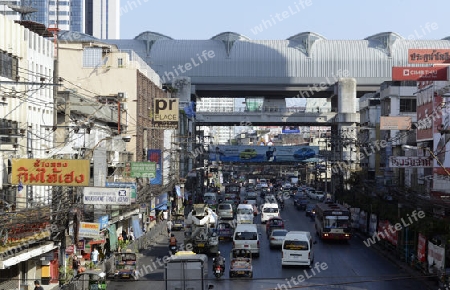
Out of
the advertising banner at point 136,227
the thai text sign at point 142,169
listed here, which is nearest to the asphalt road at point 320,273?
the advertising banner at point 136,227

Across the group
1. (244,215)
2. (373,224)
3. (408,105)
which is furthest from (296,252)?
(408,105)

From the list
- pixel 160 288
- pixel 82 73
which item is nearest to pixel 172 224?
pixel 82 73

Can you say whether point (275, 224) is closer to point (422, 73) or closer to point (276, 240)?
point (276, 240)

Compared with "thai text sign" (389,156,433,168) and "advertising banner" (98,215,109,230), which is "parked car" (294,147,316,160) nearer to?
"thai text sign" (389,156,433,168)

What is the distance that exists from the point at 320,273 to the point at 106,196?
1174cm

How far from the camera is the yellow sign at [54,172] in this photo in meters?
31.2

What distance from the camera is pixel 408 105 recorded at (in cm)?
8925

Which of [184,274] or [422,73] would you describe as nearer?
[184,274]

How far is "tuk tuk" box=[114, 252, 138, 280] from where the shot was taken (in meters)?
39.9

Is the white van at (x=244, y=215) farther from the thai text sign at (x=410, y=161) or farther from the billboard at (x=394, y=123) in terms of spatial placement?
A: the thai text sign at (x=410, y=161)

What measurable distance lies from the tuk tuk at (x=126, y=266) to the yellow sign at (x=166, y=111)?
37.5m

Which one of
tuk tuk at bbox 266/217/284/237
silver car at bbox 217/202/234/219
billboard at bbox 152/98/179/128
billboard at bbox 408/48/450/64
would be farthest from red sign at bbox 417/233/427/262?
billboard at bbox 152/98/179/128

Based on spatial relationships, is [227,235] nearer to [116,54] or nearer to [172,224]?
[172,224]

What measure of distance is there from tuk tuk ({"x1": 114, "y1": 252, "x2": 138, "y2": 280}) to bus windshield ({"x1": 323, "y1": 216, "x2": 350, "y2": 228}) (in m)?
22.4
